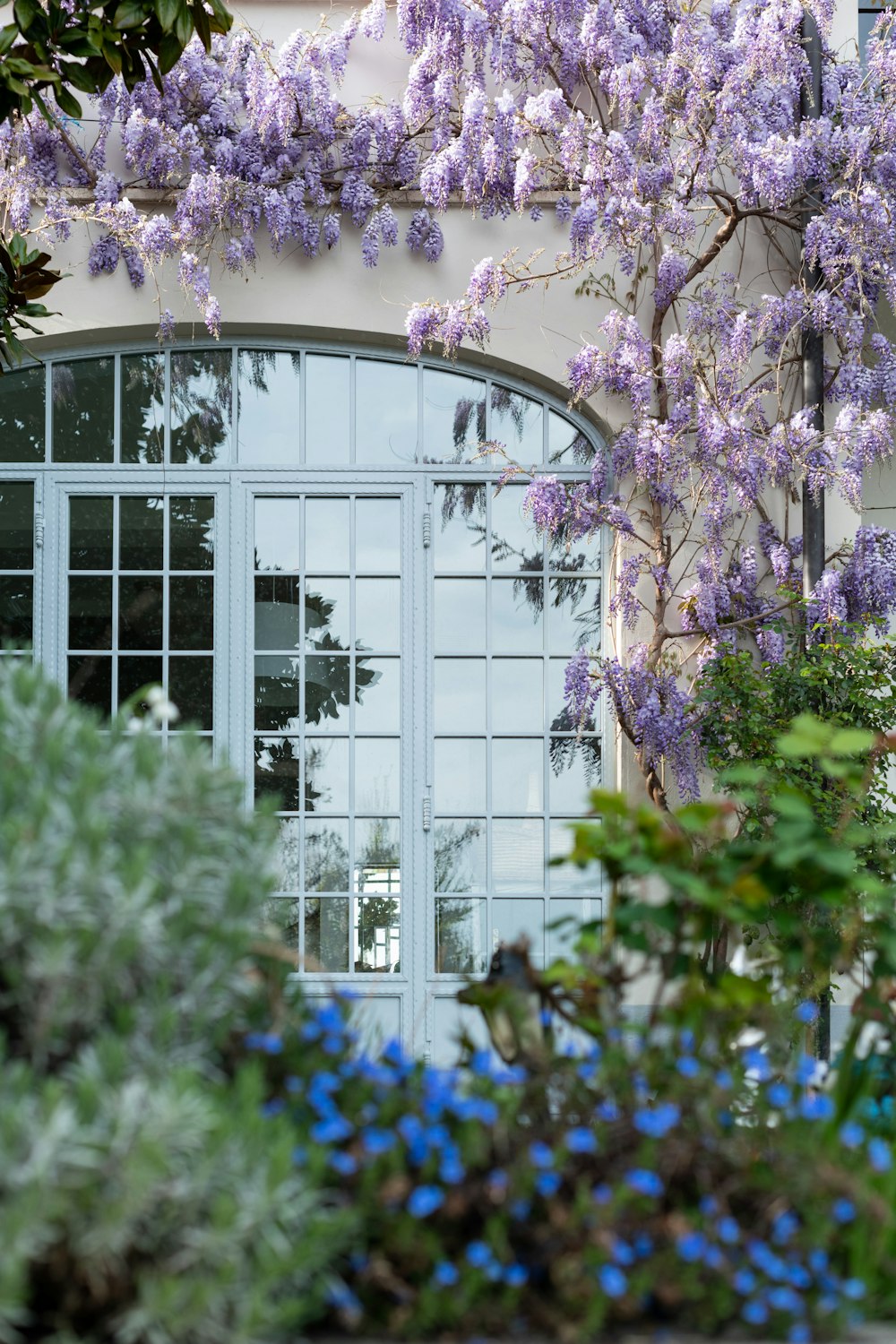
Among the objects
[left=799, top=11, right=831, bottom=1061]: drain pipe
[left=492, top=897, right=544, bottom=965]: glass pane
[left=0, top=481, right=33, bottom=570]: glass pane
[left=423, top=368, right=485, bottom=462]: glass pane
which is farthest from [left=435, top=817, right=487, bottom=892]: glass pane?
[left=0, top=481, right=33, bottom=570]: glass pane

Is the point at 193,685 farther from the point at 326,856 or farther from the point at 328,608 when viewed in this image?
the point at 326,856

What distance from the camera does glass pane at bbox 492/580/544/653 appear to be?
206 inches

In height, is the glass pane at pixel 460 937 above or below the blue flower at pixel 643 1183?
below

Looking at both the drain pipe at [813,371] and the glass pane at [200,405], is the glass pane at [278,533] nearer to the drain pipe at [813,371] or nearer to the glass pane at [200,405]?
the glass pane at [200,405]

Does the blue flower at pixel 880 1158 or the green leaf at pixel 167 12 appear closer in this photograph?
the blue flower at pixel 880 1158

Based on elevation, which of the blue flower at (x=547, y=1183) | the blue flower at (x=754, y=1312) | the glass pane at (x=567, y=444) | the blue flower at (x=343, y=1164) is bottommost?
the blue flower at (x=754, y=1312)

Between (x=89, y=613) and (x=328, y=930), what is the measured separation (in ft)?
5.42

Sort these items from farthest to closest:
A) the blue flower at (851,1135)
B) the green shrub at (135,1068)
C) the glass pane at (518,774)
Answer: the glass pane at (518,774) → the blue flower at (851,1135) → the green shrub at (135,1068)

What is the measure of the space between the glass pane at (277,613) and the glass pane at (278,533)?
0.07 meters

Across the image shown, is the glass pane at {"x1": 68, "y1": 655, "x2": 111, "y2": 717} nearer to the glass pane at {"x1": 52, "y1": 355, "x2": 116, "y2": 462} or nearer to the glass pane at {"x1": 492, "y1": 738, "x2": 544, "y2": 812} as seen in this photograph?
the glass pane at {"x1": 52, "y1": 355, "x2": 116, "y2": 462}

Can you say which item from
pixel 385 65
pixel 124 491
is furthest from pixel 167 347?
pixel 385 65

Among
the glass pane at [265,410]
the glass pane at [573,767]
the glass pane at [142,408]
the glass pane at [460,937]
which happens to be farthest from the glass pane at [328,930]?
the glass pane at [142,408]

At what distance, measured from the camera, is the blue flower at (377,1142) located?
1534mm

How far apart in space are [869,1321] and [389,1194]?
0.71 metres
